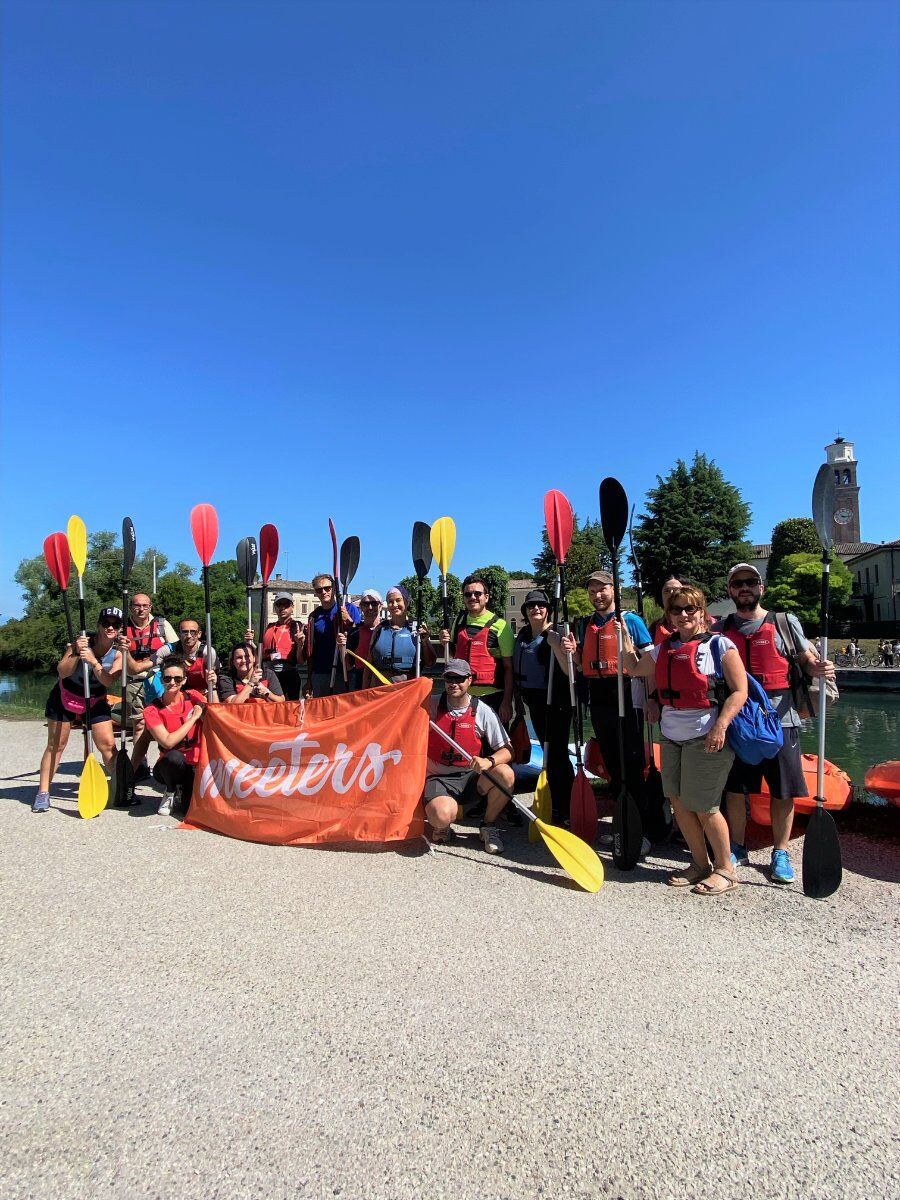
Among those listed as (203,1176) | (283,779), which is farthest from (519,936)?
(283,779)

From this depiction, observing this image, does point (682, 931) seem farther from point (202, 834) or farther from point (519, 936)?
point (202, 834)

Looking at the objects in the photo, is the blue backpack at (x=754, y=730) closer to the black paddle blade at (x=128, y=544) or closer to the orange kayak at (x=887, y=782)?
the orange kayak at (x=887, y=782)

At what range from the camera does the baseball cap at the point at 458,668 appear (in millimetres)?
5195

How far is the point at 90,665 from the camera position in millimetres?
6066

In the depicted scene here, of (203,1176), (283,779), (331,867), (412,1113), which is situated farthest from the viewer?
(283,779)

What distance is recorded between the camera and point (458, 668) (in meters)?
5.25

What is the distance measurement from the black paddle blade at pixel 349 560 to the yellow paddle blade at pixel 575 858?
3.90 m

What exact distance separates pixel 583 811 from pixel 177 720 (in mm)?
3729

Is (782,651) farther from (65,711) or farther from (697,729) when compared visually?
(65,711)

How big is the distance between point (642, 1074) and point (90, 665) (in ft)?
18.0

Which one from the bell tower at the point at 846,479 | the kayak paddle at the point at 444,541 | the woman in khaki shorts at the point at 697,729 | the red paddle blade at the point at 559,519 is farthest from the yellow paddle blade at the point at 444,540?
the bell tower at the point at 846,479

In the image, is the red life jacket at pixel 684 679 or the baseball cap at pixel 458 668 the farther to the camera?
the baseball cap at pixel 458 668

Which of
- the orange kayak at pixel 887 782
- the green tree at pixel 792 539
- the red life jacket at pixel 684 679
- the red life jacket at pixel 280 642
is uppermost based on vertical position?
the green tree at pixel 792 539

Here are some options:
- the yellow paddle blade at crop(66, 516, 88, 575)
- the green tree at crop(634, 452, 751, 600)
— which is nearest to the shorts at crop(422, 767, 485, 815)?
the yellow paddle blade at crop(66, 516, 88, 575)
